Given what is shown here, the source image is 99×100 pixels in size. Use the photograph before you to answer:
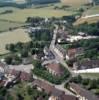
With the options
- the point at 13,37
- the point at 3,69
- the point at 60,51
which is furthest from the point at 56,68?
the point at 13,37

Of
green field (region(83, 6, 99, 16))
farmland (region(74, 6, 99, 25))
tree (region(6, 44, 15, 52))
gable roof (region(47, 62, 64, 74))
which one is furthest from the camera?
green field (region(83, 6, 99, 16))

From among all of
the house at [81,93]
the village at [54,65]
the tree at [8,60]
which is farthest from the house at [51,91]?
the tree at [8,60]

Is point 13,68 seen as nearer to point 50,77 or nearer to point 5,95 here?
point 50,77

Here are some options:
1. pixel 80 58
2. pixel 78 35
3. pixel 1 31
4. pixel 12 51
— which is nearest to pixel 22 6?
pixel 1 31

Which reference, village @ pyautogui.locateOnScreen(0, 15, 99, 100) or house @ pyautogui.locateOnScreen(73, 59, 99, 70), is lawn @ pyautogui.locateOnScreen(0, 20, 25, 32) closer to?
village @ pyautogui.locateOnScreen(0, 15, 99, 100)

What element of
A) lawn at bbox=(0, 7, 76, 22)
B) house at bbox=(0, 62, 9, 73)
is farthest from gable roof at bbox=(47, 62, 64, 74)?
lawn at bbox=(0, 7, 76, 22)
